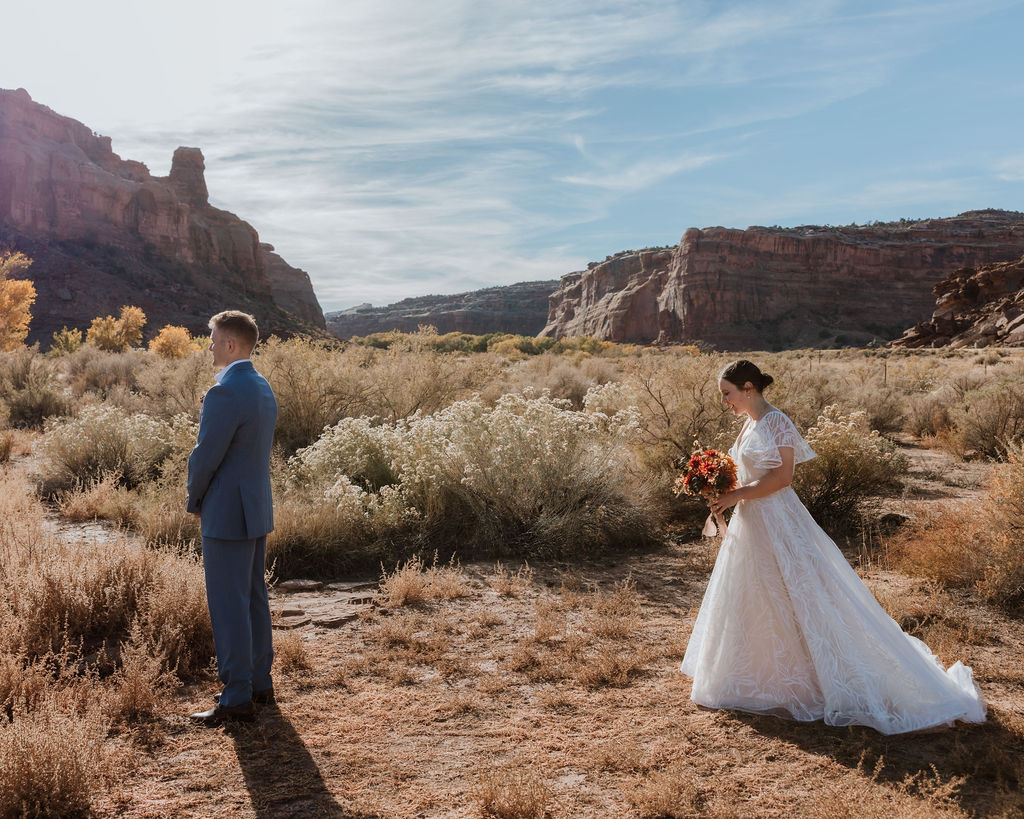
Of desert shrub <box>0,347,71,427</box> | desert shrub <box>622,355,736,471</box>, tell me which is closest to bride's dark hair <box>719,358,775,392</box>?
desert shrub <box>622,355,736,471</box>

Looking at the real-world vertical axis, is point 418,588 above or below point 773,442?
below

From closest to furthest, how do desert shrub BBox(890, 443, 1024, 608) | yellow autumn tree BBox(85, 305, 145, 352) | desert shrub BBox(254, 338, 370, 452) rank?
desert shrub BBox(890, 443, 1024, 608)
desert shrub BBox(254, 338, 370, 452)
yellow autumn tree BBox(85, 305, 145, 352)

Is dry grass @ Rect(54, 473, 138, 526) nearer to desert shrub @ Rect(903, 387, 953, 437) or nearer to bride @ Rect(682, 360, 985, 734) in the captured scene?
bride @ Rect(682, 360, 985, 734)

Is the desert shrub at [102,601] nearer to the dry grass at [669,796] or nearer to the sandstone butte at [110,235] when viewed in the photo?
the dry grass at [669,796]

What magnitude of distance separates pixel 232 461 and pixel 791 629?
3.14 m

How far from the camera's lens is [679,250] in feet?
312

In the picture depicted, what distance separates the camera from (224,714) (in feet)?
12.0

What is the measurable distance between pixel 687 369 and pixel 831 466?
7.87 ft

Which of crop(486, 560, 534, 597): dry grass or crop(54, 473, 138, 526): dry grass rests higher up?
crop(54, 473, 138, 526): dry grass

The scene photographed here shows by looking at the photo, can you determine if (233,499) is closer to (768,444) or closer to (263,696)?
(263,696)

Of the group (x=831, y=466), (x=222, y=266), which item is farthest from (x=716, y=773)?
(x=222, y=266)

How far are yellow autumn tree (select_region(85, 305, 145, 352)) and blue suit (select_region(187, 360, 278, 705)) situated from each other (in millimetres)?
34633

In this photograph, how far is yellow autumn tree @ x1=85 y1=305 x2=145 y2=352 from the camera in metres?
35.2

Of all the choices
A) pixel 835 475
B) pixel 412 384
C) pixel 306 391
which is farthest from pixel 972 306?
pixel 306 391
